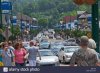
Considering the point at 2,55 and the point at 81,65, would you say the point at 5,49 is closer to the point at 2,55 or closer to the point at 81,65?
the point at 2,55

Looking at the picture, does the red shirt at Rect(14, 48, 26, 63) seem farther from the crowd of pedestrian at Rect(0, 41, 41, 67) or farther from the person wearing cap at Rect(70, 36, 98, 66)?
the person wearing cap at Rect(70, 36, 98, 66)

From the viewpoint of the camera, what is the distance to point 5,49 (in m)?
17.3

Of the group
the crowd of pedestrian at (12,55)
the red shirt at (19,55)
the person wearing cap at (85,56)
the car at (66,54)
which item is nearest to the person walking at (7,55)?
the crowd of pedestrian at (12,55)

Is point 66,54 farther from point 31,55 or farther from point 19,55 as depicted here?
point 19,55

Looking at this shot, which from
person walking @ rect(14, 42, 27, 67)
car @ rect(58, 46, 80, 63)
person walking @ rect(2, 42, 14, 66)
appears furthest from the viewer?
car @ rect(58, 46, 80, 63)

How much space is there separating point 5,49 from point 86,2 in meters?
4.33

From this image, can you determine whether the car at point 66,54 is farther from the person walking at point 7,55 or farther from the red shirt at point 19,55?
the person walking at point 7,55

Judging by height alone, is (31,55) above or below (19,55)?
below

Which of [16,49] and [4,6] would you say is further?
[4,6]

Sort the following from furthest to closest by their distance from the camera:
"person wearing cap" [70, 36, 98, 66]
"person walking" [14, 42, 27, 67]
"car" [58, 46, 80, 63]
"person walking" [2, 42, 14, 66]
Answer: "car" [58, 46, 80, 63], "person walking" [14, 42, 27, 67], "person walking" [2, 42, 14, 66], "person wearing cap" [70, 36, 98, 66]

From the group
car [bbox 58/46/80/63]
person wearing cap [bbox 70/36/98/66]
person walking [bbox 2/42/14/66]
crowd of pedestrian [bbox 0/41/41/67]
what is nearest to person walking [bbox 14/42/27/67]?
crowd of pedestrian [bbox 0/41/41/67]

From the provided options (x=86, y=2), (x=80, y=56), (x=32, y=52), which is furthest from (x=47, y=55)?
(x=80, y=56)

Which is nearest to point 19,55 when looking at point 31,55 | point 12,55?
point 12,55

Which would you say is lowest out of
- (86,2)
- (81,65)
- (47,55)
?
(47,55)
